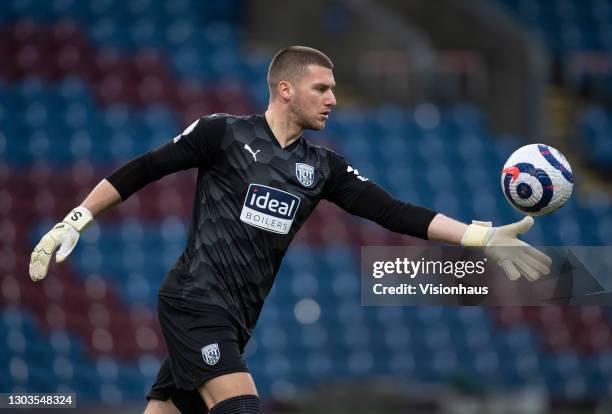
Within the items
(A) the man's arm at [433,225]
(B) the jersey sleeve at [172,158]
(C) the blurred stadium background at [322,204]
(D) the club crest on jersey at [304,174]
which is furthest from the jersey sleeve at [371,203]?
(C) the blurred stadium background at [322,204]

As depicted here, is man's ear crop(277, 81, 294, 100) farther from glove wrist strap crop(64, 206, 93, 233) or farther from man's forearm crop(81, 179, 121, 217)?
glove wrist strap crop(64, 206, 93, 233)

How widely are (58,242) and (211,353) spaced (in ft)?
2.92

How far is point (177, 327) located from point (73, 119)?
25.7 ft

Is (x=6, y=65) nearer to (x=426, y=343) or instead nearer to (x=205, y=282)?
(x=426, y=343)

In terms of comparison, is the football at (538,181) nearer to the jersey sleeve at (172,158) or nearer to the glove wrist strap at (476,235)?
the glove wrist strap at (476,235)

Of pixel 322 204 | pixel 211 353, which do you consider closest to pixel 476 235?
pixel 211 353

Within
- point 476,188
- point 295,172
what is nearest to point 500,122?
point 476,188

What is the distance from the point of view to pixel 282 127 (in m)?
5.36

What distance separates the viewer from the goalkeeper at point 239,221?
16.4 ft

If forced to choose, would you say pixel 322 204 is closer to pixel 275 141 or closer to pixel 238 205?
pixel 275 141

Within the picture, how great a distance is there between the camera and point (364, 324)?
39.5ft

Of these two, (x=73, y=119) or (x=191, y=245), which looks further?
(x=73, y=119)

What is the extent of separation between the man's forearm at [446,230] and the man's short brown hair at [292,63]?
962 millimetres

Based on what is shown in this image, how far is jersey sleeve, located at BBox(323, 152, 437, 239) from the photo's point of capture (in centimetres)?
529
